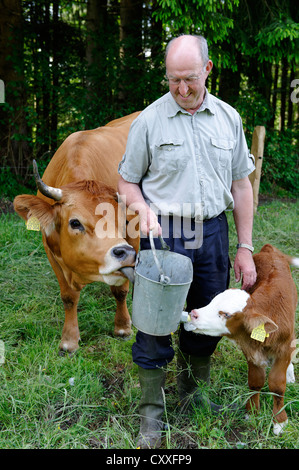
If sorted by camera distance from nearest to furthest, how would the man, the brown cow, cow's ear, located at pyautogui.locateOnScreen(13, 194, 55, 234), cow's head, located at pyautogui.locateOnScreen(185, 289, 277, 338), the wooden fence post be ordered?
1. the man
2. cow's head, located at pyautogui.locateOnScreen(185, 289, 277, 338)
3. the brown cow
4. cow's ear, located at pyautogui.locateOnScreen(13, 194, 55, 234)
5. the wooden fence post

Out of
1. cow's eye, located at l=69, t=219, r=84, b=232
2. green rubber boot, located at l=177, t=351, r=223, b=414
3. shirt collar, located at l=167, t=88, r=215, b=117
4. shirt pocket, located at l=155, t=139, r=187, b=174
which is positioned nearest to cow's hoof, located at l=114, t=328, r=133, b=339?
green rubber boot, located at l=177, t=351, r=223, b=414

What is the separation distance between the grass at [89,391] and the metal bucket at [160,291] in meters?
0.64

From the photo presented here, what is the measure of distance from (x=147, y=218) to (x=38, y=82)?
707 cm

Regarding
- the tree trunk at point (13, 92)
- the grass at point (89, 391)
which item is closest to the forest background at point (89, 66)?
the tree trunk at point (13, 92)

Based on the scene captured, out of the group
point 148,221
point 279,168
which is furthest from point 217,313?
point 279,168

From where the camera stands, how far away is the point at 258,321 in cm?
253

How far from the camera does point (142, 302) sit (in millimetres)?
2258

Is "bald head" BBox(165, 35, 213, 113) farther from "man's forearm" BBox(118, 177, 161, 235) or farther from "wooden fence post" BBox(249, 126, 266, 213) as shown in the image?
"wooden fence post" BBox(249, 126, 266, 213)

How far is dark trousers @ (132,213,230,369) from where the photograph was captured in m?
2.57

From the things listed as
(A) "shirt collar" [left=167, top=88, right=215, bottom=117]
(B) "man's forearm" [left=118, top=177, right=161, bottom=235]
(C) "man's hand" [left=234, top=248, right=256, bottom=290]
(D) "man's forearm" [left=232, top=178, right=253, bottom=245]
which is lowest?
(C) "man's hand" [left=234, top=248, right=256, bottom=290]

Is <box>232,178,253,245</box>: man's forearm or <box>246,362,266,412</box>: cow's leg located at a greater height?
<box>232,178,253,245</box>: man's forearm

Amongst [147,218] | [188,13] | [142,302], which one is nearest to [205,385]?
[142,302]

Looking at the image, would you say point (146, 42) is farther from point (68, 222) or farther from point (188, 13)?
point (68, 222)

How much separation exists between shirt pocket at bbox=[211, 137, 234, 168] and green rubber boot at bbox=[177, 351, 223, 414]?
120 centimetres
